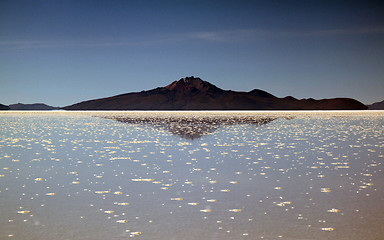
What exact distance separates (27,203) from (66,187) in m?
2.00

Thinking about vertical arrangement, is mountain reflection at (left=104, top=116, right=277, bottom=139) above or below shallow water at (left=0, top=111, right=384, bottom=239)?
above

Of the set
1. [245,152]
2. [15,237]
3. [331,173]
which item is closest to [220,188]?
[331,173]

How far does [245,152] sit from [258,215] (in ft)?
39.1

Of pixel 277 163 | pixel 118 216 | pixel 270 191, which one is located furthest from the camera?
pixel 277 163

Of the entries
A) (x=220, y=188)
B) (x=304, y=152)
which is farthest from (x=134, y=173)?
(x=304, y=152)

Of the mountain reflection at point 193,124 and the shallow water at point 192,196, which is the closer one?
the shallow water at point 192,196

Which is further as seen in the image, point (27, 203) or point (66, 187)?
point (66, 187)

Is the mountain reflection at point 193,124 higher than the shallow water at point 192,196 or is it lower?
higher

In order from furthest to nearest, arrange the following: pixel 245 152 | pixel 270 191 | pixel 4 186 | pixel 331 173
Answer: pixel 245 152, pixel 331 173, pixel 4 186, pixel 270 191

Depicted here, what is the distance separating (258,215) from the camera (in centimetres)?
849

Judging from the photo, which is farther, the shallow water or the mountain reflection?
the mountain reflection

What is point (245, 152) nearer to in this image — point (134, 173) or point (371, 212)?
point (134, 173)

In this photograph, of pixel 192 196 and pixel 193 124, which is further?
pixel 193 124

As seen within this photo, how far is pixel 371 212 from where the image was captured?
28.5 feet
